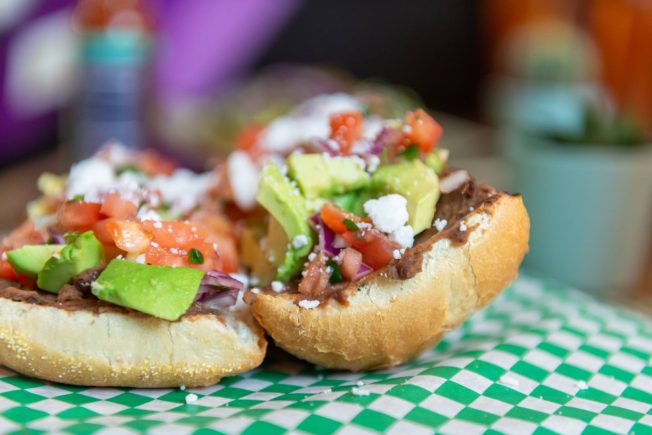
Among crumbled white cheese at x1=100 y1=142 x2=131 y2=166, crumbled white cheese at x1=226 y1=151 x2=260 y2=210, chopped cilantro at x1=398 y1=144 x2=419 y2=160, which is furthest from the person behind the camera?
crumbled white cheese at x1=100 y1=142 x2=131 y2=166

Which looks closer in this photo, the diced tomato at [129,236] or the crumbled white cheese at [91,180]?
the diced tomato at [129,236]

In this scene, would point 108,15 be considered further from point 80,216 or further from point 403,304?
point 403,304

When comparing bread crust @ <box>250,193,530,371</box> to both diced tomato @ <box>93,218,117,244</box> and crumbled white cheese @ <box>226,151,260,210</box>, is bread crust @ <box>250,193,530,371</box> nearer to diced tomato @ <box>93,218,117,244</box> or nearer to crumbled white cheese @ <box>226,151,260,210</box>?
diced tomato @ <box>93,218,117,244</box>

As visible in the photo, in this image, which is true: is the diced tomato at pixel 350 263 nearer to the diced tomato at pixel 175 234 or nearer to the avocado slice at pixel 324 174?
the avocado slice at pixel 324 174

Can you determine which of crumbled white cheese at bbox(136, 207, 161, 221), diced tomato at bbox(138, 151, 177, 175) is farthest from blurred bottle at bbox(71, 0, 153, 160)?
crumbled white cheese at bbox(136, 207, 161, 221)

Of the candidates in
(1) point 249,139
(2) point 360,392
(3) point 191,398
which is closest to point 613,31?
(1) point 249,139

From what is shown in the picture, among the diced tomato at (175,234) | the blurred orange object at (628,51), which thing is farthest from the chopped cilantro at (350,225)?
the blurred orange object at (628,51)
